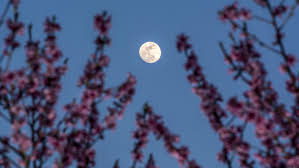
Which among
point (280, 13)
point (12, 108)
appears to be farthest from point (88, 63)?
point (280, 13)

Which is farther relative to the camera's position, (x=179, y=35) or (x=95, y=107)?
(x=179, y=35)

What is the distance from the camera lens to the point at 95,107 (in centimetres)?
745

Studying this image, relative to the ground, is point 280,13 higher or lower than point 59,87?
higher

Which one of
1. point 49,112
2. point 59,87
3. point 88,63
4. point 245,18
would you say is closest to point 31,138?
point 49,112

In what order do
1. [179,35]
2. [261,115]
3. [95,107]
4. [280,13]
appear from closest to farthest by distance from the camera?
[261,115] → [280,13] → [95,107] → [179,35]

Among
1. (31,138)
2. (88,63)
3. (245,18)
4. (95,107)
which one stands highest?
(245,18)

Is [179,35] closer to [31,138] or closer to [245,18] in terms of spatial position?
[245,18]

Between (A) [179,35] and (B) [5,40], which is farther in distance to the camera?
(A) [179,35]

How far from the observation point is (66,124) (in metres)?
7.16

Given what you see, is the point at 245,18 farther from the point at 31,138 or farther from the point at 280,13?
the point at 31,138

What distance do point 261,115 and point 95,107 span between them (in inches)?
138

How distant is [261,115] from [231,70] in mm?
1150

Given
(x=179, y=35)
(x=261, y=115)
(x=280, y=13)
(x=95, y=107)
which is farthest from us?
(x=179, y=35)

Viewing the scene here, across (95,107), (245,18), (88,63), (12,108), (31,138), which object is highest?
(245,18)
